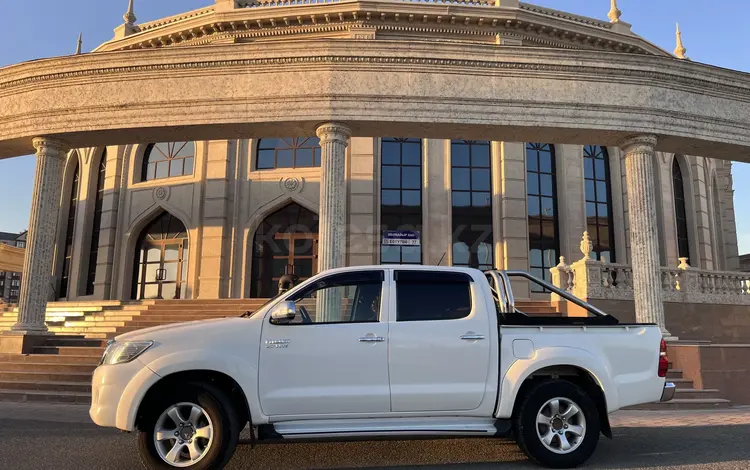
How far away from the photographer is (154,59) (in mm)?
12172

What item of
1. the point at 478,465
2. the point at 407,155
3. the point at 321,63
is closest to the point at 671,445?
the point at 478,465

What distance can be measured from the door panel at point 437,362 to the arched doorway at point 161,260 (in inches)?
707

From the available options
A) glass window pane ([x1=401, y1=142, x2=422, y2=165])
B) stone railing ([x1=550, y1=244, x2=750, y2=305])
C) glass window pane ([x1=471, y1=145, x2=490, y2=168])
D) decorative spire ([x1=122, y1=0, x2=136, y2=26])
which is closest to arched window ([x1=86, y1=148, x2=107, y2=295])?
decorative spire ([x1=122, y1=0, x2=136, y2=26])

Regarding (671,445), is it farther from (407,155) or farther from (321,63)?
(407,155)

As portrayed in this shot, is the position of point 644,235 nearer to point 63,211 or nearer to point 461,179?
point 461,179

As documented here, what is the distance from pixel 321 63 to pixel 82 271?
16.8 metres

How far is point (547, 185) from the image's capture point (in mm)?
21656

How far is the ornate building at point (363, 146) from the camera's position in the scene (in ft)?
39.2

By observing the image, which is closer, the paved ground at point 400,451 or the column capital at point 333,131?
the paved ground at point 400,451

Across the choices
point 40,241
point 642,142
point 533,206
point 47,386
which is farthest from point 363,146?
point 47,386

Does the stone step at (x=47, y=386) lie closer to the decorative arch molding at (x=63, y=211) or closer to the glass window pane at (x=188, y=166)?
the glass window pane at (x=188, y=166)

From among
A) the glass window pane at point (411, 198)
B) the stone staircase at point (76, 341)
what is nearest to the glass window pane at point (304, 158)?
the glass window pane at point (411, 198)

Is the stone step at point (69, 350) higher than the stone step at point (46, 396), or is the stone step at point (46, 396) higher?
the stone step at point (69, 350)

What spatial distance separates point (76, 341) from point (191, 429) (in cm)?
937
